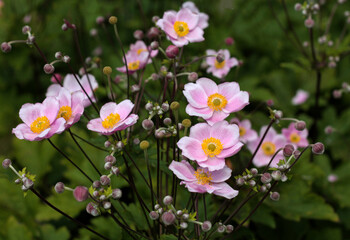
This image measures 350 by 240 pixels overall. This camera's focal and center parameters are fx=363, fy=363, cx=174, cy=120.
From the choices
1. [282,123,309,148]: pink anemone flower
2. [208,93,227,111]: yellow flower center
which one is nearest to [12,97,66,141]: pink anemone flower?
[208,93,227,111]: yellow flower center

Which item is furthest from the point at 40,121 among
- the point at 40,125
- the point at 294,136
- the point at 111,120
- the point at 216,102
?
the point at 294,136

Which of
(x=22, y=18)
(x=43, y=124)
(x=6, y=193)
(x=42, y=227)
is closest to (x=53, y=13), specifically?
(x=22, y=18)

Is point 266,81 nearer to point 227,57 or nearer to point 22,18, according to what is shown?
point 227,57

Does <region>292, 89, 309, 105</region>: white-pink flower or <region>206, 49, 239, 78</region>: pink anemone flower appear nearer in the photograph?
<region>206, 49, 239, 78</region>: pink anemone flower

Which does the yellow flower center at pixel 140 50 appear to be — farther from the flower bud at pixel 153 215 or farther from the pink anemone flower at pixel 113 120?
the flower bud at pixel 153 215

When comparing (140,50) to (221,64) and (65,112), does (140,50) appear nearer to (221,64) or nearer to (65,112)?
(221,64)

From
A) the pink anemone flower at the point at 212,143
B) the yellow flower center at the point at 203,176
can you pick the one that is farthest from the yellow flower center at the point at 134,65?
the yellow flower center at the point at 203,176

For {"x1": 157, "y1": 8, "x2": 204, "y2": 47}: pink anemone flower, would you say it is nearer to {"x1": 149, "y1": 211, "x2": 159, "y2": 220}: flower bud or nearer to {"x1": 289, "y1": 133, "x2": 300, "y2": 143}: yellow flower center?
{"x1": 149, "y1": 211, "x2": 159, "y2": 220}: flower bud
